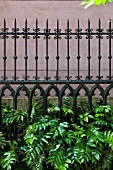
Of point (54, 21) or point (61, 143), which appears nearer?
point (61, 143)

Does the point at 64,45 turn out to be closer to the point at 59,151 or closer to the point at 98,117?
the point at 98,117

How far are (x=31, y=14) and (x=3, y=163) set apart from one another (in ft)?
12.4

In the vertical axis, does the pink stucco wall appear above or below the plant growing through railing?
above

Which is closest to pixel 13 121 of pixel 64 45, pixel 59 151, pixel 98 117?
pixel 59 151

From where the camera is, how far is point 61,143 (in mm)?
4930

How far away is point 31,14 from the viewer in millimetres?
7137

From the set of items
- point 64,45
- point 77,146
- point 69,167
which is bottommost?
point 69,167

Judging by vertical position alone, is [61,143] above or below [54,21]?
below

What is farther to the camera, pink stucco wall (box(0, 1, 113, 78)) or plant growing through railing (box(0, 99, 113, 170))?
pink stucco wall (box(0, 1, 113, 78))

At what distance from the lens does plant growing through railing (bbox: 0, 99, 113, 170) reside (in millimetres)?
4812

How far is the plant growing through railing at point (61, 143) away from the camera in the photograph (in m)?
4.81

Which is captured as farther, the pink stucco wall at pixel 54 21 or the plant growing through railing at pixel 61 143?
the pink stucco wall at pixel 54 21

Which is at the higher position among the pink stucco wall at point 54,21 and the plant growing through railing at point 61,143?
the pink stucco wall at point 54,21

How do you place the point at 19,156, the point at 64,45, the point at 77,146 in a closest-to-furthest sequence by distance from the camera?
the point at 77,146 → the point at 19,156 → the point at 64,45
